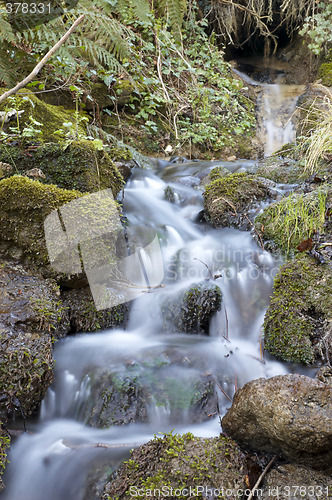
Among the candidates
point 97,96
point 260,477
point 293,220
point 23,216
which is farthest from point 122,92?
point 260,477

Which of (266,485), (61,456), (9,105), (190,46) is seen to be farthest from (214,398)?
(190,46)

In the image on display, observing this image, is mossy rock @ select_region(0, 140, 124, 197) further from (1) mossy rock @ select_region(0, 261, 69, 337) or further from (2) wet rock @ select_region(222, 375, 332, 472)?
(2) wet rock @ select_region(222, 375, 332, 472)

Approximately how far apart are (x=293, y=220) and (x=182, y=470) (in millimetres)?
2751

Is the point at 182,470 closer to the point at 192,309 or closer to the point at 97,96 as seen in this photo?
the point at 192,309

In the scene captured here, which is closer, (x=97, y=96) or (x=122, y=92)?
(x=97, y=96)

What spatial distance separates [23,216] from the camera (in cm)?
338

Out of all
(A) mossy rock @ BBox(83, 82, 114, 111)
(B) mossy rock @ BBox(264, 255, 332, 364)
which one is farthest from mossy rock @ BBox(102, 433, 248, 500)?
(A) mossy rock @ BBox(83, 82, 114, 111)

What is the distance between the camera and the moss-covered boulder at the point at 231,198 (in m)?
4.66

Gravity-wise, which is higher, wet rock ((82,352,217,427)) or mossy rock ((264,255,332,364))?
mossy rock ((264,255,332,364))

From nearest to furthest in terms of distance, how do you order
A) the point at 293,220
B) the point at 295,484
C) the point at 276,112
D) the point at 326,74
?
the point at 295,484 → the point at 293,220 → the point at 326,74 → the point at 276,112

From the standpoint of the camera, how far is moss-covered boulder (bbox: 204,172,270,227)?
15.3 ft

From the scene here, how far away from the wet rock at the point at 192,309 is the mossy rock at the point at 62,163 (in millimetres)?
1569

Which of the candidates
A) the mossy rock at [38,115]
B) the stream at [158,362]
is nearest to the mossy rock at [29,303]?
the stream at [158,362]

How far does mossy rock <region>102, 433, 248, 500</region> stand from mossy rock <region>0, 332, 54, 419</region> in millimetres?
824
